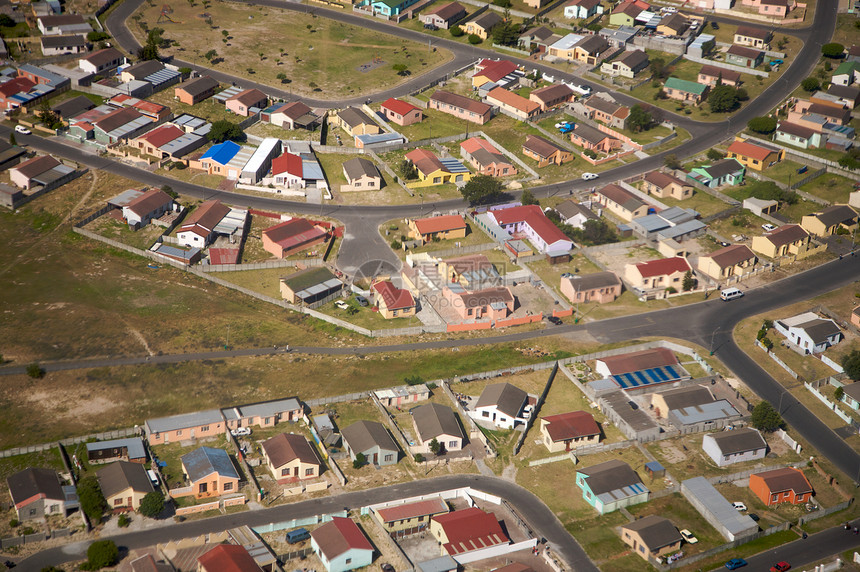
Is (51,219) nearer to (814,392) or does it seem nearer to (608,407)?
(608,407)

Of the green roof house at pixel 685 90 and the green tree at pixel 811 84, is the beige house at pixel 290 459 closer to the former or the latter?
the green roof house at pixel 685 90

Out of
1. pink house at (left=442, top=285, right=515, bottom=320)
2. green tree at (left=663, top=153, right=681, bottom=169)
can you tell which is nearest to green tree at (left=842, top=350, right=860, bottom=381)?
pink house at (left=442, top=285, right=515, bottom=320)

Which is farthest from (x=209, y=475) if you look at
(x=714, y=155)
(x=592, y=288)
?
(x=714, y=155)

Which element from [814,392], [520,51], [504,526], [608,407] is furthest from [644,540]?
[520,51]

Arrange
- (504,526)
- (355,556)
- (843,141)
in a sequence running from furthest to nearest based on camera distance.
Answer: (843,141) → (504,526) → (355,556)

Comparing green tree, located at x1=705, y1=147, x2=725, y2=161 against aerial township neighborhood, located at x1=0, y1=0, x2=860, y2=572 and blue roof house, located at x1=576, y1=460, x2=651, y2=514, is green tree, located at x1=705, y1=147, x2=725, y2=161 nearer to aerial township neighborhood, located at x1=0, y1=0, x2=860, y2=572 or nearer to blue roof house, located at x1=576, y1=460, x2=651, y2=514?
aerial township neighborhood, located at x1=0, y1=0, x2=860, y2=572

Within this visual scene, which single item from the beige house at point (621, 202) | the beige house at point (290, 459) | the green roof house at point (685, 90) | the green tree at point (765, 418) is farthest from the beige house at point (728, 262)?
the beige house at point (290, 459)

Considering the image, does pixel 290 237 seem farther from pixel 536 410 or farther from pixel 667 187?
pixel 667 187
